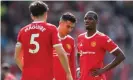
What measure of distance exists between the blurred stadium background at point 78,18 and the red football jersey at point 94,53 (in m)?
10.5

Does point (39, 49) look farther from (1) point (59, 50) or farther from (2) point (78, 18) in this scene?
(2) point (78, 18)

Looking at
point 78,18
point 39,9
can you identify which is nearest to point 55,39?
point 39,9

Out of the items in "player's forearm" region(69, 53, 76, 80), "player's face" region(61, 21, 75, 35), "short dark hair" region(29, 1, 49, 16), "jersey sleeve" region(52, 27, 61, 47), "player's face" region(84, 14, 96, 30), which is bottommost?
"player's forearm" region(69, 53, 76, 80)

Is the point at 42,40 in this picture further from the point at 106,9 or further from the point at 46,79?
the point at 106,9

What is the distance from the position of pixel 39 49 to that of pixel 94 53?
1.63 m

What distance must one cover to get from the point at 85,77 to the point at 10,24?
45.0 feet

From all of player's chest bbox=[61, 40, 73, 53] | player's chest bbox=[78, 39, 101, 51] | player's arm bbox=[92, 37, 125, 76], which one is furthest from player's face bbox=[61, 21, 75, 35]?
player's arm bbox=[92, 37, 125, 76]

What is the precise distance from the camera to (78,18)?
23297 millimetres

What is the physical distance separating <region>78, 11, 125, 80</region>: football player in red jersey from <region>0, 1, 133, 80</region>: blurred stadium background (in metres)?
10.5

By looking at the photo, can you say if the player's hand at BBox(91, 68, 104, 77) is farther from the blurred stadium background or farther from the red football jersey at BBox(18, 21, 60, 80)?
the blurred stadium background

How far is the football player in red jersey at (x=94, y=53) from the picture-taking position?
11.0m

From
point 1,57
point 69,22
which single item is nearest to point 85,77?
point 69,22

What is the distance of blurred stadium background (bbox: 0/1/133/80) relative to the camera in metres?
22.6

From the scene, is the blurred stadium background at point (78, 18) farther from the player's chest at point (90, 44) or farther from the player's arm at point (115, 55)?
the player's arm at point (115, 55)
